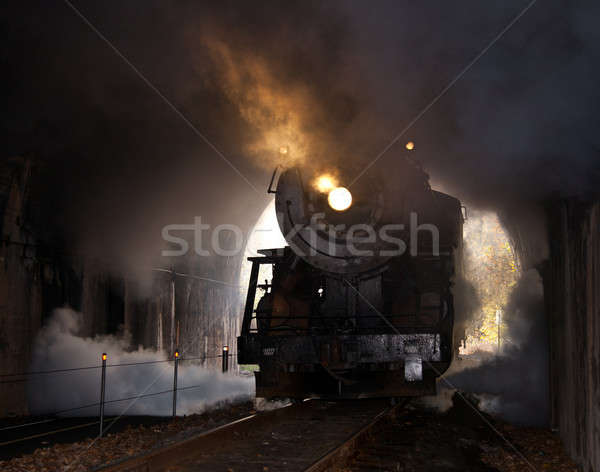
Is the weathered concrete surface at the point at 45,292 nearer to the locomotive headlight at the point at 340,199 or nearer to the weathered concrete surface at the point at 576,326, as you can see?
the locomotive headlight at the point at 340,199

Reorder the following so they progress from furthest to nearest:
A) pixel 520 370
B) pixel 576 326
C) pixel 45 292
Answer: pixel 45 292, pixel 520 370, pixel 576 326

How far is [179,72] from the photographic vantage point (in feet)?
31.8

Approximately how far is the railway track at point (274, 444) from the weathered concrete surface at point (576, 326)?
7.06 feet

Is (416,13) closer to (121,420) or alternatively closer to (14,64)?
(14,64)

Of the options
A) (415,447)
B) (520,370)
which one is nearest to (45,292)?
(415,447)

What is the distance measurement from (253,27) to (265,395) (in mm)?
4703

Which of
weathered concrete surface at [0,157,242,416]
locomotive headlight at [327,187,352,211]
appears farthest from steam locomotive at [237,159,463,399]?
weathered concrete surface at [0,157,242,416]

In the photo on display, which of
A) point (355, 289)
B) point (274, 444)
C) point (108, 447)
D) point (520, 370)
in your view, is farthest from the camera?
point (520, 370)

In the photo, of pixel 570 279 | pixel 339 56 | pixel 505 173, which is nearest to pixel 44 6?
pixel 339 56

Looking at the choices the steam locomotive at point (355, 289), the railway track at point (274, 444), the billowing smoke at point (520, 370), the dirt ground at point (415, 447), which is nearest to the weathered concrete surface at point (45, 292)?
the dirt ground at point (415, 447)

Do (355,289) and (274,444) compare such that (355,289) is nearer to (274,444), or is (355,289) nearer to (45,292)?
(274,444)

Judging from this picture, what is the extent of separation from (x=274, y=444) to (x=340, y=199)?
2.87m

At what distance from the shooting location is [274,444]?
6598mm

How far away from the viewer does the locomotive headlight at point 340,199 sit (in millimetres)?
7410
